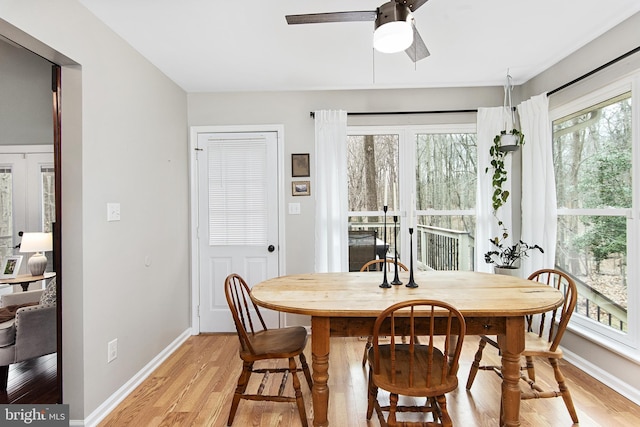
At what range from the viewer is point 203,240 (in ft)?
11.3

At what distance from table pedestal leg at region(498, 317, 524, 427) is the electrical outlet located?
240 cm

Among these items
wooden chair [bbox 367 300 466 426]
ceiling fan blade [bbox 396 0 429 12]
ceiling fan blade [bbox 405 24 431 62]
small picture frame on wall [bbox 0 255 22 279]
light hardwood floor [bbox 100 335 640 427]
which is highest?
ceiling fan blade [bbox 396 0 429 12]

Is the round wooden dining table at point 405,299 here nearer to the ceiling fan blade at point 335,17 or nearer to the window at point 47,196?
the ceiling fan blade at point 335,17

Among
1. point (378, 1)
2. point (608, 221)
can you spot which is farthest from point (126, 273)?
point (608, 221)

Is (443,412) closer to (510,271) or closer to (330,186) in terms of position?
(510,271)

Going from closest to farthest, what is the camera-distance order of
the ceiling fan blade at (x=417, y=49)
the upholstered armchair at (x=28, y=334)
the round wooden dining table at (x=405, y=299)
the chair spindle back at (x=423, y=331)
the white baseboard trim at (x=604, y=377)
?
the chair spindle back at (x=423, y=331)
the round wooden dining table at (x=405, y=299)
the ceiling fan blade at (x=417, y=49)
the white baseboard trim at (x=604, y=377)
the upholstered armchair at (x=28, y=334)

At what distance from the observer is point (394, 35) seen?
1.56 metres

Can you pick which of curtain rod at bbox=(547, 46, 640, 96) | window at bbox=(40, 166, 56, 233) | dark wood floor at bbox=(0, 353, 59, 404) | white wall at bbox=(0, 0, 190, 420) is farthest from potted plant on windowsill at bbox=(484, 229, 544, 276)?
window at bbox=(40, 166, 56, 233)

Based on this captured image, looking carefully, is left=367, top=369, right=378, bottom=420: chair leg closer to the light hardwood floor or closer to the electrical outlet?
the light hardwood floor

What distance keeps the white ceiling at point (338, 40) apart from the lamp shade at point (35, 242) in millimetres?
1790

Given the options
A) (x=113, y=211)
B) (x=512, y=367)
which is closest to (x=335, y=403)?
(x=512, y=367)

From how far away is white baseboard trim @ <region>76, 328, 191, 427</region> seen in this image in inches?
77.8

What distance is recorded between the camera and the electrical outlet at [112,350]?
2158mm

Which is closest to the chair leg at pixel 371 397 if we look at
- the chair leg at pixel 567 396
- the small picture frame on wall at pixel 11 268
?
the chair leg at pixel 567 396
